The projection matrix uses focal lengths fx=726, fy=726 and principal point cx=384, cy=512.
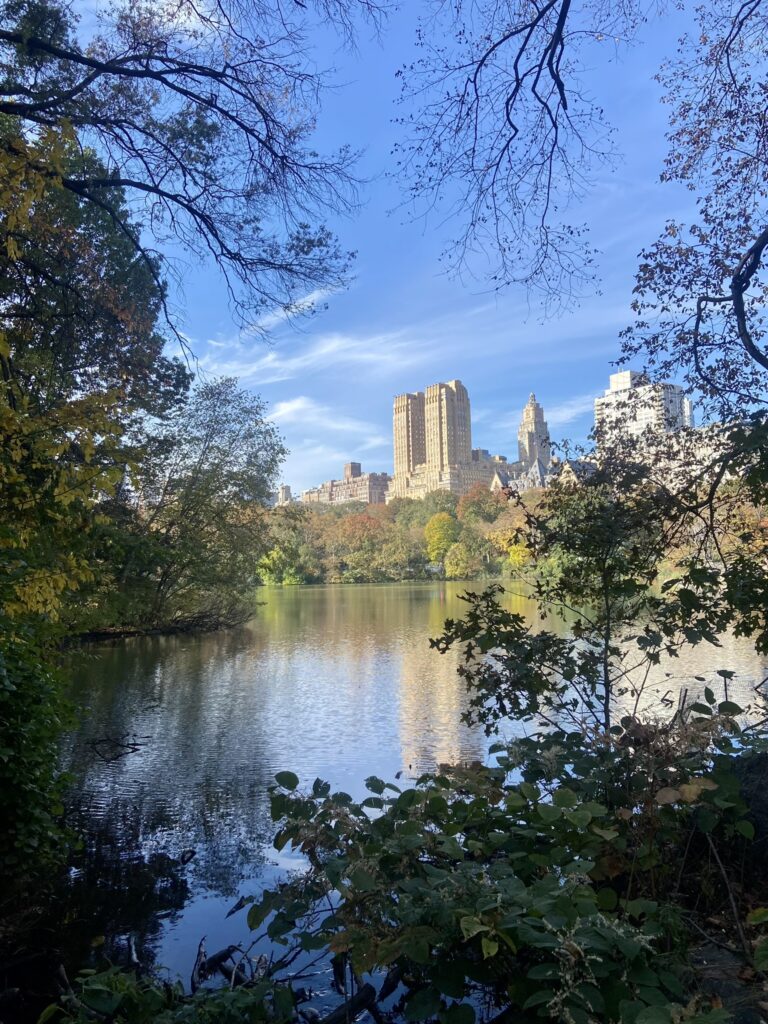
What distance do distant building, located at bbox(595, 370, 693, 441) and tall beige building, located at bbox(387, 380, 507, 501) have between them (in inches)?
3363

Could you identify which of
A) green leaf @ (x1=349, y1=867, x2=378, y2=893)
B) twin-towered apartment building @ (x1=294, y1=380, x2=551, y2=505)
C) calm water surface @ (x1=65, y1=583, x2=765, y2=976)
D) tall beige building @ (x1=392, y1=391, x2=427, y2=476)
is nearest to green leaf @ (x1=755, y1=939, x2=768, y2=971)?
green leaf @ (x1=349, y1=867, x2=378, y2=893)

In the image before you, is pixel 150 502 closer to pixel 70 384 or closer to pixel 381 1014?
pixel 70 384

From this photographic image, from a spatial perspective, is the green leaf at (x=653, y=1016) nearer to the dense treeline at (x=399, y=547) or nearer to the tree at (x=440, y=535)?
the dense treeline at (x=399, y=547)

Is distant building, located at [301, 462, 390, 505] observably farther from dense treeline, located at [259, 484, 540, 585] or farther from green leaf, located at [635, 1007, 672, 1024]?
green leaf, located at [635, 1007, 672, 1024]

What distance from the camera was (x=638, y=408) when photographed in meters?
4.33

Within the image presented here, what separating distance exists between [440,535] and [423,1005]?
54764mm

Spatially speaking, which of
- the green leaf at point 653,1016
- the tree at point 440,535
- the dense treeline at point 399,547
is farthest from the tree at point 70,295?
the tree at point 440,535

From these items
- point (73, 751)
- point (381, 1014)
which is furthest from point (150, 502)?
point (381, 1014)

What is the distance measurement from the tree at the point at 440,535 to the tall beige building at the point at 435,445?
107ft

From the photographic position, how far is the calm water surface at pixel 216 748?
416 centimetres

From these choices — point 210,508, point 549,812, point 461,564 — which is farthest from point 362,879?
point 461,564

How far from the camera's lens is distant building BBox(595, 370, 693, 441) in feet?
13.4

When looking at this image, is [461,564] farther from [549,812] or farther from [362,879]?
[362,879]

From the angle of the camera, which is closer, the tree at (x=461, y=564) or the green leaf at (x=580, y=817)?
the green leaf at (x=580, y=817)
